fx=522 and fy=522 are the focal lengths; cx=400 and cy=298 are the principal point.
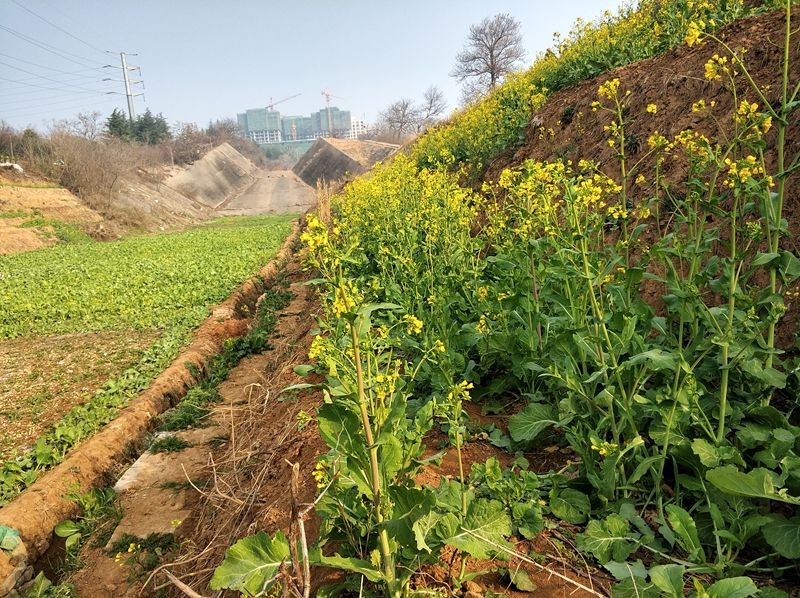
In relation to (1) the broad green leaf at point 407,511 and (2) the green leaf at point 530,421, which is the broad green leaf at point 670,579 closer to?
(1) the broad green leaf at point 407,511

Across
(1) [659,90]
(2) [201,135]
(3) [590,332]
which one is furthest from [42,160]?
(2) [201,135]

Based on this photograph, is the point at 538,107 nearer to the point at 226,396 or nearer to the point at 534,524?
the point at 226,396

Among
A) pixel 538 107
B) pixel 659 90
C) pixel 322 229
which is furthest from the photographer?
pixel 538 107

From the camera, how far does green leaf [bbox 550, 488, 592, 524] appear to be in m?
2.15

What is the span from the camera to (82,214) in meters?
23.3

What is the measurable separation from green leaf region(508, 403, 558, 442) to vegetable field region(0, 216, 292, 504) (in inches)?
164

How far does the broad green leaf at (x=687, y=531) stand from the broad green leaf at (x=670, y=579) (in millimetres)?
228

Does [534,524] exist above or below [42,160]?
below

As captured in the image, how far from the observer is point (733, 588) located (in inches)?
57.9

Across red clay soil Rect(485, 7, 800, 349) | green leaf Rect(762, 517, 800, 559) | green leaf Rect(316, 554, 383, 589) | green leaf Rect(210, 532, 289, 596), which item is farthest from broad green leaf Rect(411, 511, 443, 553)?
red clay soil Rect(485, 7, 800, 349)

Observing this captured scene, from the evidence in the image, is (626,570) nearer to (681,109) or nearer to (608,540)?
(608,540)

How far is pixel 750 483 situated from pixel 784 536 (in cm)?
26

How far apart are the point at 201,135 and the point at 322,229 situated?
6724 centimetres

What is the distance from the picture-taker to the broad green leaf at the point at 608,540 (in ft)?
6.27
